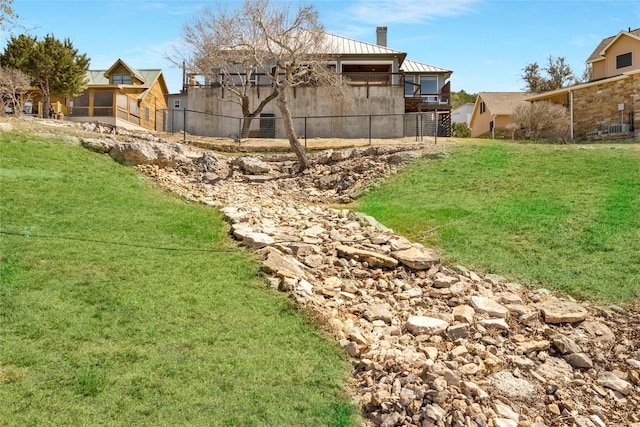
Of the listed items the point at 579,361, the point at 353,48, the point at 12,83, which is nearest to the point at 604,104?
the point at 353,48

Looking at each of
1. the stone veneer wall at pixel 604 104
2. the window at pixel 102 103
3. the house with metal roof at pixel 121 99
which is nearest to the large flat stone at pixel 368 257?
the house with metal roof at pixel 121 99

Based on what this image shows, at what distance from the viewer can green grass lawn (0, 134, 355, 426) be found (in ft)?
15.7

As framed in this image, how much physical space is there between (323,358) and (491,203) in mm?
8741

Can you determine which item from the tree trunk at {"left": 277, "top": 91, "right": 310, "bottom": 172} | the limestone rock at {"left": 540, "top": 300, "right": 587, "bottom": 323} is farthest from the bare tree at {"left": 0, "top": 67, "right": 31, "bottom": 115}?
the limestone rock at {"left": 540, "top": 300, "right": 587, "bottom": 323}

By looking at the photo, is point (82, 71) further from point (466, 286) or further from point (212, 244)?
point (466, 286)

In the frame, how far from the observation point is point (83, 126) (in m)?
19.5

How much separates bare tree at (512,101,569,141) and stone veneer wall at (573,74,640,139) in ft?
3.09

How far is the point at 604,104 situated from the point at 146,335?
1258 inches

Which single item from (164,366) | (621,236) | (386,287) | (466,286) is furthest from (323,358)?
(621,236)

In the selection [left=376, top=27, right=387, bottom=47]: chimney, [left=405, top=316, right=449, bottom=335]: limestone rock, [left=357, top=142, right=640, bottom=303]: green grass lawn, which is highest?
[left=376, top=27, right=387, bottom=47]: chimney

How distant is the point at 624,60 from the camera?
31375mm

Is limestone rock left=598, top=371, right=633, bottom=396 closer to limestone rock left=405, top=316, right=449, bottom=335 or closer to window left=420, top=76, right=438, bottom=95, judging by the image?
limestone rock left=405, top=316, right=449, bottom=335

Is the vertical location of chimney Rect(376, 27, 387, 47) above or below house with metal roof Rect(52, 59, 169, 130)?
above

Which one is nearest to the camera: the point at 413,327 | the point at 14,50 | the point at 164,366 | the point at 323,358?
the point at 164,366
